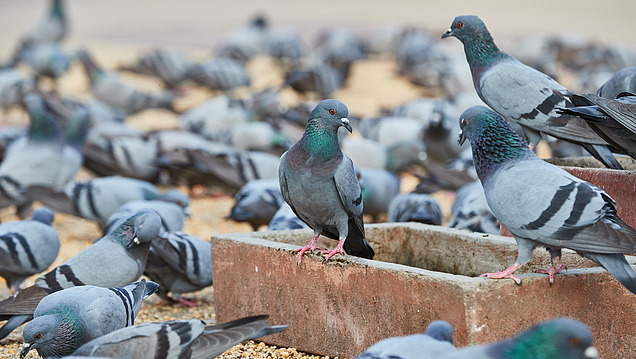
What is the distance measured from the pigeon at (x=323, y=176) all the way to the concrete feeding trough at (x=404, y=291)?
21 centimetres

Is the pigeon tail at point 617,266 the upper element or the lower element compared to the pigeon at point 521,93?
lower

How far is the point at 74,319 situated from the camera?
3809 millimetres

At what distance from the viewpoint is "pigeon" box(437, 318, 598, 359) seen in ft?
8.13

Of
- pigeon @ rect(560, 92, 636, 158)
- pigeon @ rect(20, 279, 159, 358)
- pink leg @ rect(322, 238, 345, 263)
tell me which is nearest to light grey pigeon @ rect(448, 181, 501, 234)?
pigeon @ rect(560, 92, 636, 158)

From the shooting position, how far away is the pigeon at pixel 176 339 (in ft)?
11.3

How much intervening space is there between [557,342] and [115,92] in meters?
13.8

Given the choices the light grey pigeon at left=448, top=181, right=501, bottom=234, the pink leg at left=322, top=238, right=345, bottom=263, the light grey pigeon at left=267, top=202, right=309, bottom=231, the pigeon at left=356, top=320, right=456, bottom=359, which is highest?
the pigeon at left=356, top=320, right=456, bottom=359

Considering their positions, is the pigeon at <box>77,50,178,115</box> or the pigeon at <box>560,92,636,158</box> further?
the pigeon at <box>77,50,178,115</box>

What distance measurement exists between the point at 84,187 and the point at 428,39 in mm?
17643

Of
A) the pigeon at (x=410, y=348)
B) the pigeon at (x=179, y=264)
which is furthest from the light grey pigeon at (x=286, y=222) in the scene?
the pigeon at (x=410, y=348)

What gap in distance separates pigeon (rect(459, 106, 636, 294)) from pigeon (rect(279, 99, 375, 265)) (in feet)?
2.63

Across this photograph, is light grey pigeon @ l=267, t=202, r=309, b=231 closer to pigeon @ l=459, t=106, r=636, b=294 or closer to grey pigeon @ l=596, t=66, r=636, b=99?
pigeon @ l=459, t=106, r=636, b=294

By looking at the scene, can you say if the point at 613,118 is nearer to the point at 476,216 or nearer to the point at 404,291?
the point at 404,291

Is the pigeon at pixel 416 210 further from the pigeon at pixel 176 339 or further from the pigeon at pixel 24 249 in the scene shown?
the pigeon at pixel 176 339
